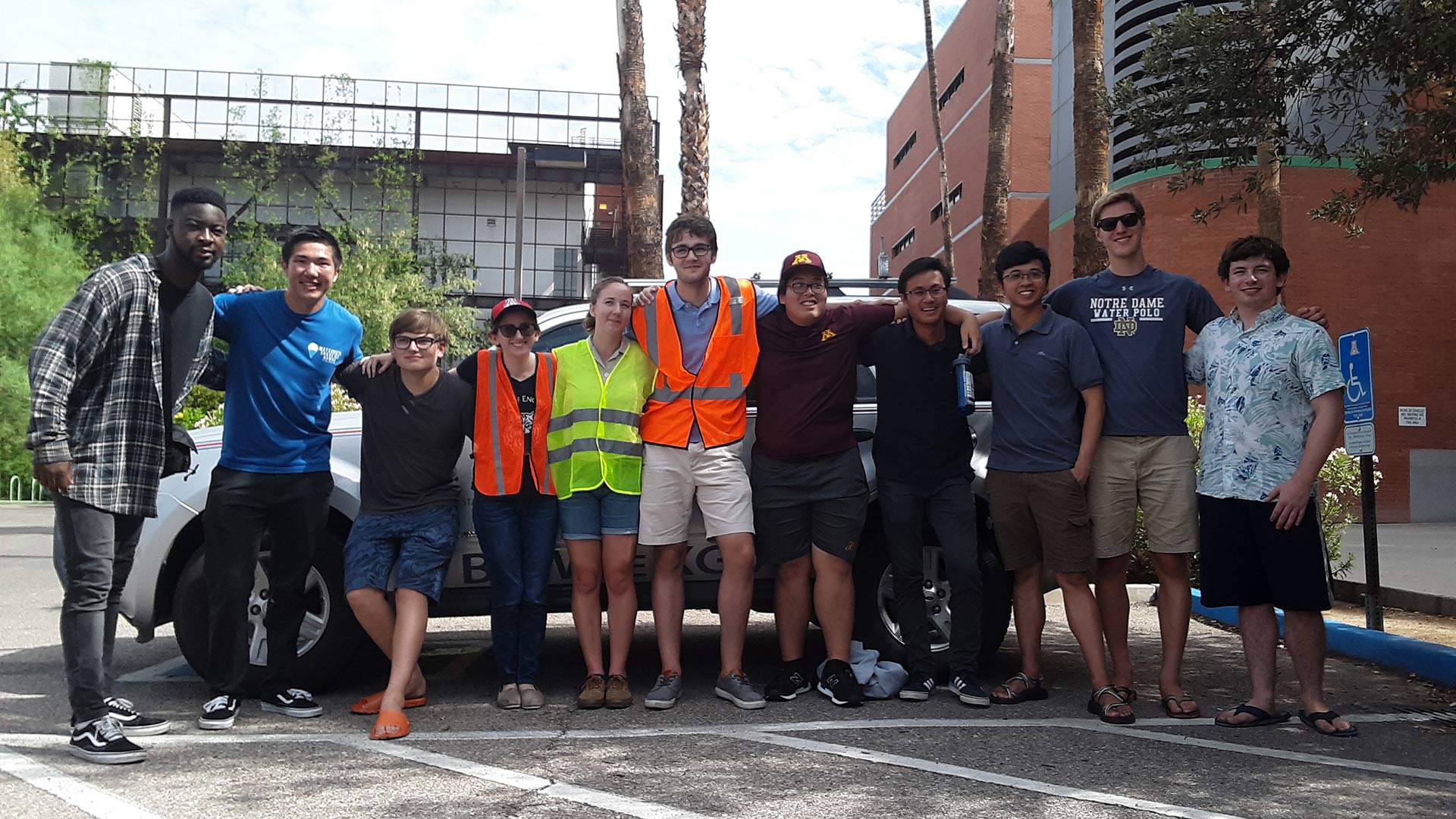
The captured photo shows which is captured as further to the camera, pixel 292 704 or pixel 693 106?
pixel 693 106

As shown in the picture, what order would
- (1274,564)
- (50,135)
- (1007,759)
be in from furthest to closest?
(50,135), (1274,564), (1007,759)

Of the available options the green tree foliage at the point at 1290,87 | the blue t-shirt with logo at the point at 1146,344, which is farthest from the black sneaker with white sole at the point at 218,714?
the green tree foliage at the point at 1290,87

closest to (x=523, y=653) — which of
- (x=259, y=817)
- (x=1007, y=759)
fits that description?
(x=259, y=817)

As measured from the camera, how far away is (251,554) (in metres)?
5.02

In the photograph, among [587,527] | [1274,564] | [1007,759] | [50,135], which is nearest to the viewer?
[1007,759]

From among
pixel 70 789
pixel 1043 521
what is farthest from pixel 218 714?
pixel 1043 521

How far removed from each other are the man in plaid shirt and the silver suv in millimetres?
446

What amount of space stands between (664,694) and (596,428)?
49.0 inches

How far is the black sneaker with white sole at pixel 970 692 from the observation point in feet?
17.2

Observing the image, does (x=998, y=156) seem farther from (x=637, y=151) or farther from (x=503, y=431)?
(x=503, y=431)

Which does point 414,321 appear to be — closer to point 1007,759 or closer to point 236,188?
point 1007,759

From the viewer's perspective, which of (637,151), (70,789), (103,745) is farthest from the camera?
(637,151)

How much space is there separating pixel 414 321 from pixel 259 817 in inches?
88.1

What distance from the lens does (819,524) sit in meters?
5.38
